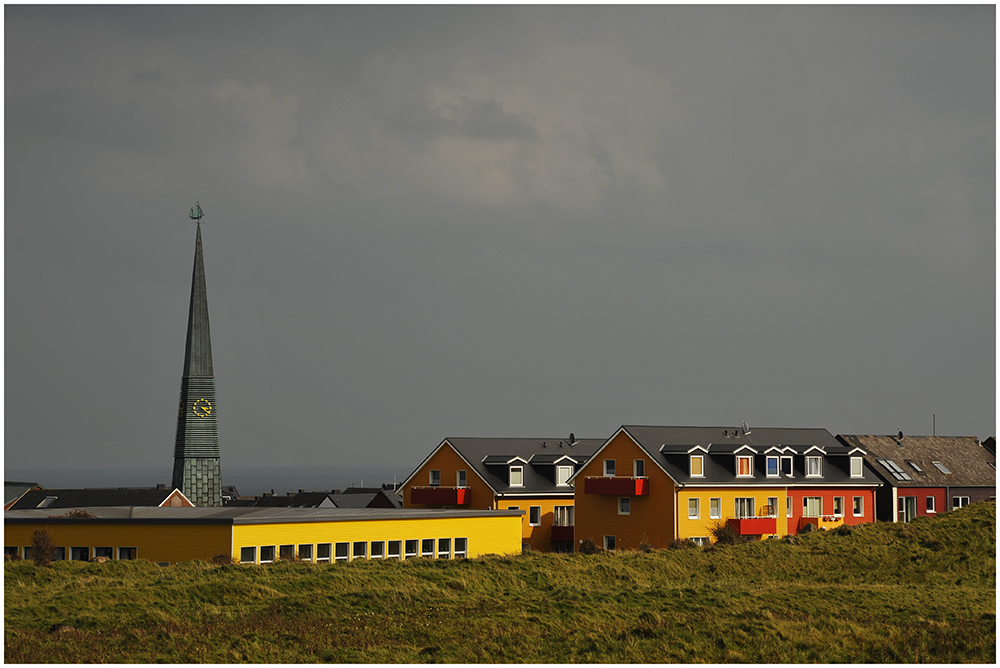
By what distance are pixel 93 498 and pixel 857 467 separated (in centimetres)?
6328

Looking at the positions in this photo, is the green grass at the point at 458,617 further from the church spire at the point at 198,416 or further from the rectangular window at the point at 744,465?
the church spire at the point at 198,416

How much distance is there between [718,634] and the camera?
27844mm

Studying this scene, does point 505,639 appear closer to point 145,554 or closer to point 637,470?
point 145,554

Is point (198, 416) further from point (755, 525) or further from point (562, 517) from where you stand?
point (755, 525)

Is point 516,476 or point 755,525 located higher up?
point 516,476

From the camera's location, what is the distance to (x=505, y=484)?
67188mm

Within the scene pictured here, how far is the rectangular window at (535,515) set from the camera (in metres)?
67.2

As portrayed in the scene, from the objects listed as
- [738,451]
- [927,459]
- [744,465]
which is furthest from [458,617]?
[927,459]

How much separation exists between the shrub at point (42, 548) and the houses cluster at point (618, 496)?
3.85 feet

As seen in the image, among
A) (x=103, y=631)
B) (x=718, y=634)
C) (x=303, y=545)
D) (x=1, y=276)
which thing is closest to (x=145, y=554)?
(x=303, y=545)

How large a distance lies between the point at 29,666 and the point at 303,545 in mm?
22418

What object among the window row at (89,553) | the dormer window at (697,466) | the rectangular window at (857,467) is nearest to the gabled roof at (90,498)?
the dormer window at (697,466)

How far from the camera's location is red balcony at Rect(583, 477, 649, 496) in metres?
61.4

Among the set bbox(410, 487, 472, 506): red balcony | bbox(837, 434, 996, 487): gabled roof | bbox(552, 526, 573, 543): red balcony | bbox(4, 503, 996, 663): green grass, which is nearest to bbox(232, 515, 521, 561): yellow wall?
bbox(4, 503, 996, 663): green grass
